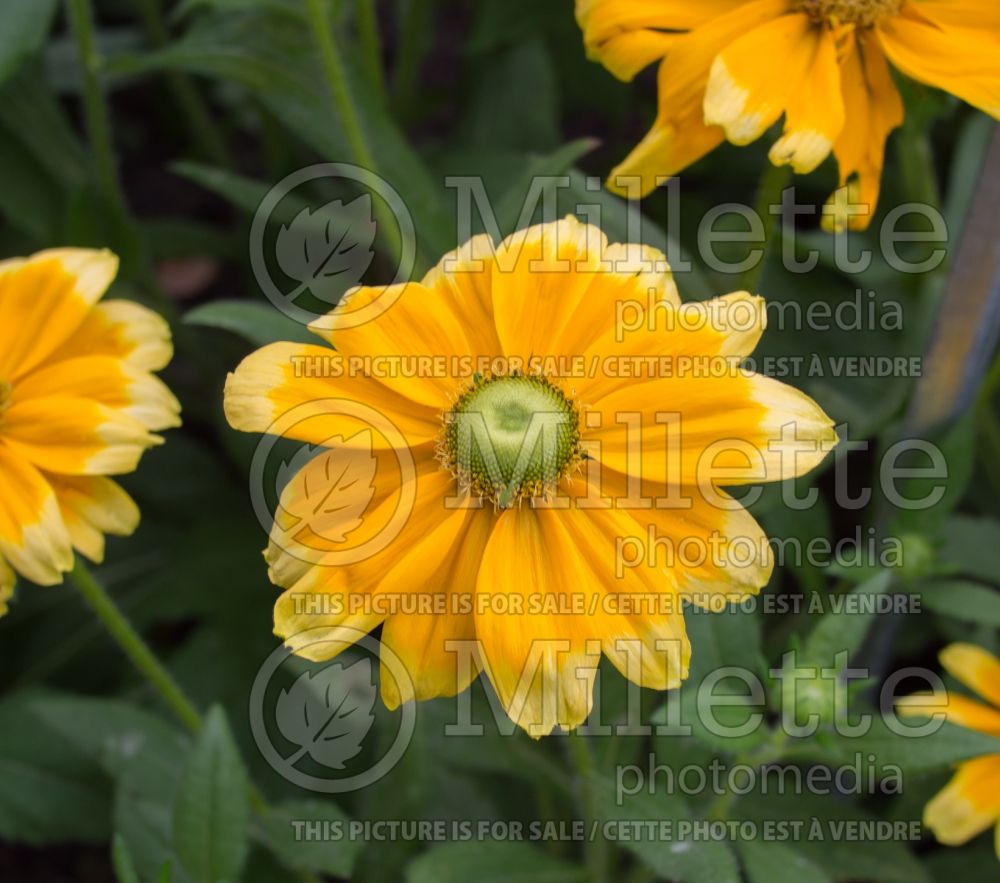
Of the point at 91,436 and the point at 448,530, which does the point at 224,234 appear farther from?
the point at 448,530

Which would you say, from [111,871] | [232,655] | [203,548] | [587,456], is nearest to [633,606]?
[587,456]

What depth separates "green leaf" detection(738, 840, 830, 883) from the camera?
126 centimetres

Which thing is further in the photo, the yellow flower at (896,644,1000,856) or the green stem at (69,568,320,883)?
the yellow flower at (896,644,1000,856)

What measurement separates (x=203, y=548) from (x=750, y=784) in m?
1.05

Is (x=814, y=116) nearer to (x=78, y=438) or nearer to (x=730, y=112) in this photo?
(x=730, y=112)

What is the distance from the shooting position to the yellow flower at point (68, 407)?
119 centimetres

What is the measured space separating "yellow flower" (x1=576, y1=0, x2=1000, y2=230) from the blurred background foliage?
0.09 m

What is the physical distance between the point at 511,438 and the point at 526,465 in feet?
0.09

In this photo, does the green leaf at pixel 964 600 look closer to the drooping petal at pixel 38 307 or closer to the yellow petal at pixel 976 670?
the yellow petal at pixel 976 670

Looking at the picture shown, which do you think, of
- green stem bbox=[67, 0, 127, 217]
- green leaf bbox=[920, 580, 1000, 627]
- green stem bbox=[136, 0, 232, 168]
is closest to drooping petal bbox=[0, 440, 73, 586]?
green stem bbox=[67, 0, 127, 217]

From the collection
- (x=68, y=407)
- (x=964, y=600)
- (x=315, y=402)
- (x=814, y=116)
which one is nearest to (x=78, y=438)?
(x=68, y=407)

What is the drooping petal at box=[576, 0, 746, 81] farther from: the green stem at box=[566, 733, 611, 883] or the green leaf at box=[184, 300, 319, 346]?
the green stem at box=[566, 733, 611, 883]

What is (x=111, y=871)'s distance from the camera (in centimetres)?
206

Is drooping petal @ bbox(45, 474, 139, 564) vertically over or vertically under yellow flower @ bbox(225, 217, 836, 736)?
under
